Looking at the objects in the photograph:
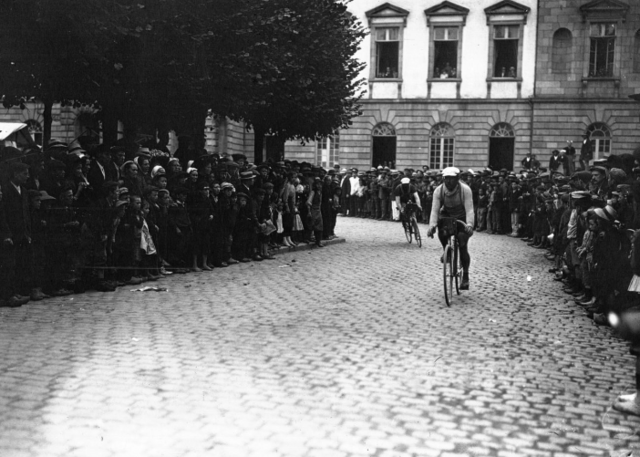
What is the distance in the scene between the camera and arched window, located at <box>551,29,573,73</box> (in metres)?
41.0

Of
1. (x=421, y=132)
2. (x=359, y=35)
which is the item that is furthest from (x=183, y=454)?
(x=421, y=132)

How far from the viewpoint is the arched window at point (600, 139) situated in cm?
4094

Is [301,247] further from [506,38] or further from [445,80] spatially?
[506,38]

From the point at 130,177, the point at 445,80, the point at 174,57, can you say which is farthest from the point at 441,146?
the point at 130,177

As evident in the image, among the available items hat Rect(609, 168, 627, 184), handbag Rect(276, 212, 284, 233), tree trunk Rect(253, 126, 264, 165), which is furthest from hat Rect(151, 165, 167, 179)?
tree trunk Rect(253, 126, 264, 165)

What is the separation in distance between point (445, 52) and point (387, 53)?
3.17m

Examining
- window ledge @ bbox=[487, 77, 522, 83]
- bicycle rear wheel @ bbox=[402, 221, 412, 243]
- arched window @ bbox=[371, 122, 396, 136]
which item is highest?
window ledge @ bbox=[487, 77, 522, 83]

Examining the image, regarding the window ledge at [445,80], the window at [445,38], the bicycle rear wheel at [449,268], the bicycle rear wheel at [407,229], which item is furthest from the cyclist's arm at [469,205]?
the window at [445,38]

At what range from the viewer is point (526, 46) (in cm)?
4156

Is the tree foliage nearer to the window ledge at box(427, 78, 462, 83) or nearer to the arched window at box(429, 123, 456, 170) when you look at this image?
the window ledge at box(427, 78, 462, 83)

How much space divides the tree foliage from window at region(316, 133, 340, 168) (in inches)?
839

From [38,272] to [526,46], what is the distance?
114 ft

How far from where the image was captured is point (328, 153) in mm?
45500

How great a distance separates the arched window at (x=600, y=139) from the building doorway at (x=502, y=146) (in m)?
3.93
